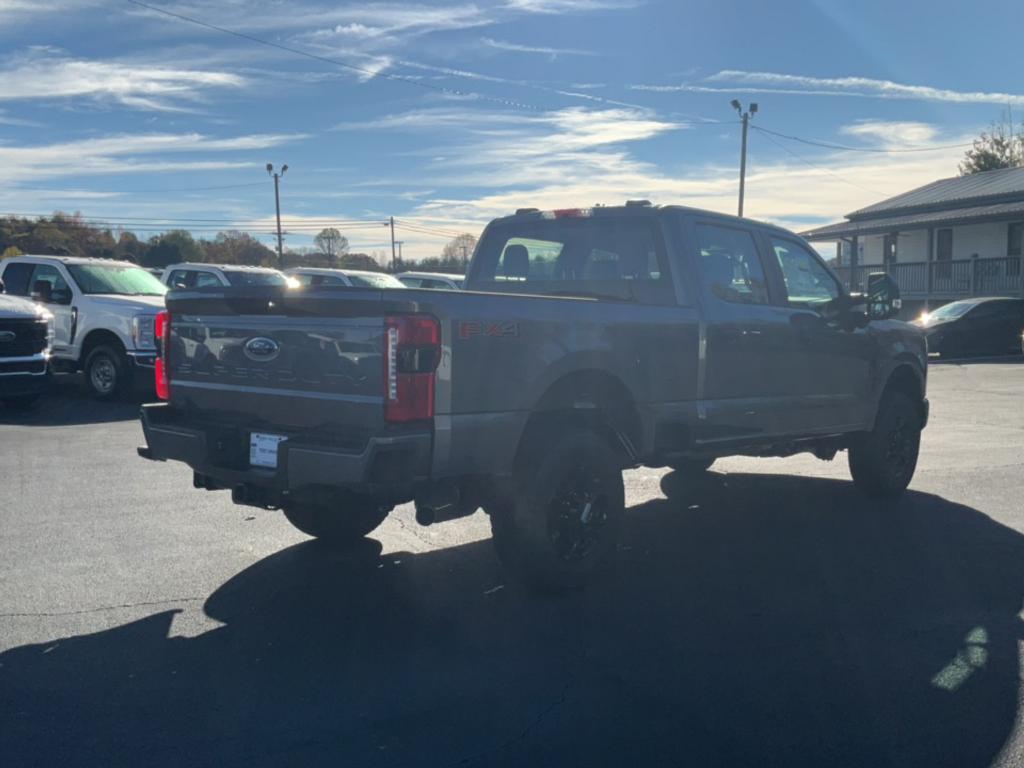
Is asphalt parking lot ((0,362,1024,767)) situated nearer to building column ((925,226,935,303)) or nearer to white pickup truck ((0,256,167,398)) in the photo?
white pickup truck ((0,256,167,398))

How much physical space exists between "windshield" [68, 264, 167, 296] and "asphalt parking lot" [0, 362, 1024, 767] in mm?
7280

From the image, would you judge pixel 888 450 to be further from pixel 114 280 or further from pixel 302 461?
pixel 114 280

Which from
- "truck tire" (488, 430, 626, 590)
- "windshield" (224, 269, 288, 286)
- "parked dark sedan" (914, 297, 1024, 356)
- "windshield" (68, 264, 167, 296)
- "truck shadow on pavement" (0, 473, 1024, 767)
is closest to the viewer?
"truck shadow on pavement" (0, 473, 1024, 767)

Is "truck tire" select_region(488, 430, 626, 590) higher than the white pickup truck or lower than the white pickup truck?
lower

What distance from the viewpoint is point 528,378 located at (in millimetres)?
5340

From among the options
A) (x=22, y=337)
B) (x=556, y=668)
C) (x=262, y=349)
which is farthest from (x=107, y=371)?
(x=556, y=668)

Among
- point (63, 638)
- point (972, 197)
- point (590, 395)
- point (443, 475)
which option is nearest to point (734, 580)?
point (590, 395)

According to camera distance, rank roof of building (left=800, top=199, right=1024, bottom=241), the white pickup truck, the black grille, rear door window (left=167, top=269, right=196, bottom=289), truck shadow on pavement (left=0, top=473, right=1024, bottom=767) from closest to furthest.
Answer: truck shadow on pavement (left=0, top=473, right=1024, bottom=767) → the black grille → the white pickup truck → rear door window (left=167, top=269, right=196, bottom=289) → roof of building (left=800, top=199, right=1024, bottom=241)

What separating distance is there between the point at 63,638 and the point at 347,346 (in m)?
1.92

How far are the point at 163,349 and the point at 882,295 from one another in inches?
205

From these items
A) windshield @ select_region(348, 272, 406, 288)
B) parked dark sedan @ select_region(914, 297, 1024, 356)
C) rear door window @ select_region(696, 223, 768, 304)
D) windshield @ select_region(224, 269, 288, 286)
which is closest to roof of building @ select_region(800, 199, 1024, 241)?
parked dark sedan @ select_region(914, 297, 1024, 356)

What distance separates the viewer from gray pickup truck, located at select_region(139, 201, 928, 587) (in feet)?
15.9

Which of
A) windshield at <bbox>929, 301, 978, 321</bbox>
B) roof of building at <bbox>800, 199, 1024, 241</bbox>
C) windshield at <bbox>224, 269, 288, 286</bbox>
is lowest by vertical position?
windshield at <bbox>929, 301, 978, 321</bbox>

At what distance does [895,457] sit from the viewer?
852 centimetres
